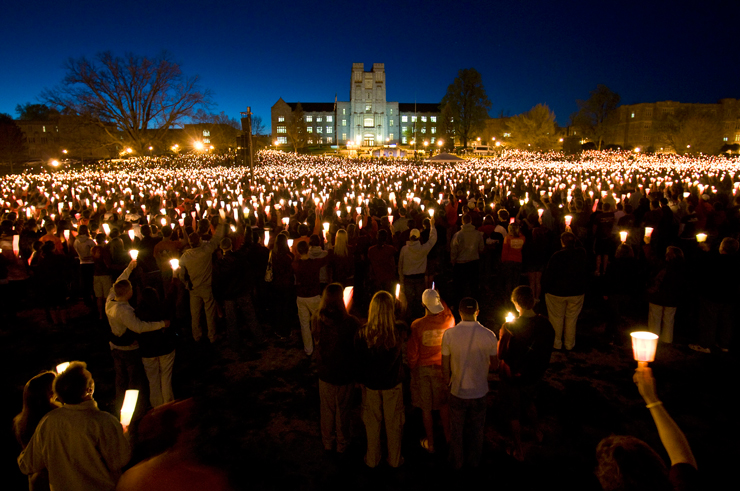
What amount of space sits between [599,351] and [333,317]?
4.21 meters

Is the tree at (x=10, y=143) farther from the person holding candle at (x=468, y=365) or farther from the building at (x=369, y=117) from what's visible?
the person holding candle at (x=468, y=365)

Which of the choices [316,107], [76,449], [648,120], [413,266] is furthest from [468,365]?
[316,107]

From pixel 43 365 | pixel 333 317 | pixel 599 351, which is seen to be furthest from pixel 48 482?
pixel 599 351

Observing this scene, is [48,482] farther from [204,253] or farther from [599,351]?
[599,351]

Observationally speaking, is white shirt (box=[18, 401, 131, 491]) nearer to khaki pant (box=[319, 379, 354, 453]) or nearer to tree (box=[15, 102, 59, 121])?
khaki pant (box=[319, 379, 354, 453])

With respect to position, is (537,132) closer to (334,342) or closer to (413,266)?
(413,266)

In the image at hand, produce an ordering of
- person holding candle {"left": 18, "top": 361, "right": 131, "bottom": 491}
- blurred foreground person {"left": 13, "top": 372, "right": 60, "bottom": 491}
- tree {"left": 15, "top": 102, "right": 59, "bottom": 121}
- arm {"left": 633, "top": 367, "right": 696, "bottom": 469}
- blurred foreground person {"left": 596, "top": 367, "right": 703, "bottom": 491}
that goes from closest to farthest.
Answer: blurred foreground person {"left": 596, "top": 367, "right": 703, "bottom": 491}, arm {"left": 633, "top": 367, "right": 696, "bottom": 469}, person holding candle {"left": 18, "top": 361, "right": 131, "bottom": 491}, blurred foreground person {"left": 13, "top": 372, "right": 60, "bottom": 491}, tree {"left": 15, "top": 102, "right": 59, "bottom": 121}

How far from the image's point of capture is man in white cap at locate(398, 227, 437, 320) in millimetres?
6180

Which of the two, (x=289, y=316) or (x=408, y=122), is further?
(x=408, y=122)

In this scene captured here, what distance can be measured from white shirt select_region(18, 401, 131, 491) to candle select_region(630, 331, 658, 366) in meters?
2.92

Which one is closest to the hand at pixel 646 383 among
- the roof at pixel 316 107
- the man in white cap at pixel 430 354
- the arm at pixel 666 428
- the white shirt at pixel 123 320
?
the arm at pixel 666 428

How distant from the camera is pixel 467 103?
5931 centimetres

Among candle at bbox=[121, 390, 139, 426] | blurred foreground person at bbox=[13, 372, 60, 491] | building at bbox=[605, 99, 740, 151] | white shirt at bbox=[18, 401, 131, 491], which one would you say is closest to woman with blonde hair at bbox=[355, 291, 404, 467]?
candle at bbox=[121, 390, 139, 426]

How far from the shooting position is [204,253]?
5727mm
